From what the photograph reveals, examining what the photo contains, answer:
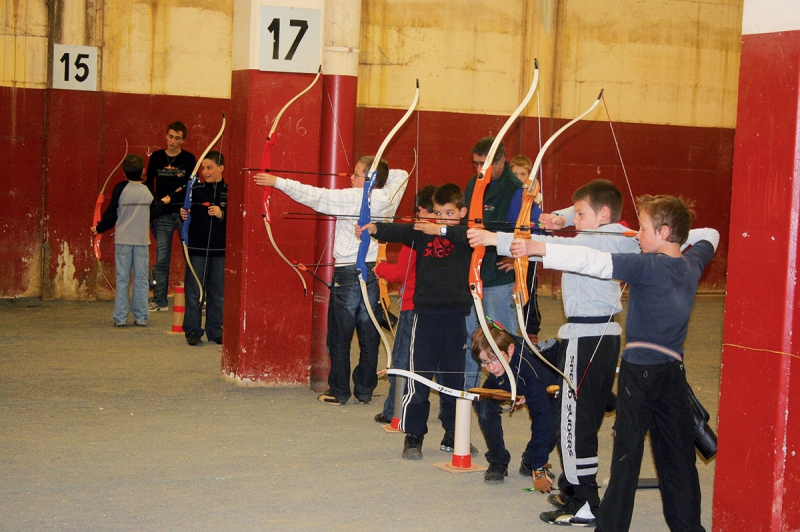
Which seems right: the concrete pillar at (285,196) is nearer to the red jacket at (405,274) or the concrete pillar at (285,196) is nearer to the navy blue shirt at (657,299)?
the red jacket at (405,274)

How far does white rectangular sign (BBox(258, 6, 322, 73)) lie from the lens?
5547mm

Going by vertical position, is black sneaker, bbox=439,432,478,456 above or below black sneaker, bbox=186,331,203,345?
below

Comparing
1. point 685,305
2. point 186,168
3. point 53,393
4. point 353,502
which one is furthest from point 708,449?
point 186,168

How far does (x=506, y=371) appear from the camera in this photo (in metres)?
Result: 3.80

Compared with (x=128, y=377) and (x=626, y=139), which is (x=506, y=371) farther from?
(x=626, y=139)

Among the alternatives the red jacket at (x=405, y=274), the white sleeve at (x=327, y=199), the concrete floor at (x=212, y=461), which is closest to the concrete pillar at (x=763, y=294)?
the concrete floor at (x=212, y=461)

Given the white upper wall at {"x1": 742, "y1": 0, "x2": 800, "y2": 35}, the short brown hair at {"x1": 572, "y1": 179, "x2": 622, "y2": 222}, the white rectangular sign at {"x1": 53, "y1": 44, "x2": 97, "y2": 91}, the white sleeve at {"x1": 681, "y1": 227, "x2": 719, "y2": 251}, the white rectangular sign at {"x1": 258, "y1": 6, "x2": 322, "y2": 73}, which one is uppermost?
the white rectangular sign at {"x1": 53, "y1": 44, "x2": 97, "y2": 91}

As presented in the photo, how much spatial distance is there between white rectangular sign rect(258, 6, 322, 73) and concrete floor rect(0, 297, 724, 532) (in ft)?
6.40

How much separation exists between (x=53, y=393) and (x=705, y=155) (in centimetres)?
819

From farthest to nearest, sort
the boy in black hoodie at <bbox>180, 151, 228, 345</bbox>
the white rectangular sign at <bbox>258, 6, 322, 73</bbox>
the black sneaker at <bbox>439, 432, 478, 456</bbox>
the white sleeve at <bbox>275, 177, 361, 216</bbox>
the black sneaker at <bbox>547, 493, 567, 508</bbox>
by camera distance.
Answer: the boy in black hoodie at <bbox>180, 151, 228, 345</bbox> < the white rectangular sign at <bbox>258, 6, 322, 73</bbox> < the white sleeve at <bbox>275, 177, 361, 216</bbox> < the black sneaker at <bbox>439, 432, 478, 456</bbox> < the black sneaker at <bbox>547, 493, 567, 508</bbox>

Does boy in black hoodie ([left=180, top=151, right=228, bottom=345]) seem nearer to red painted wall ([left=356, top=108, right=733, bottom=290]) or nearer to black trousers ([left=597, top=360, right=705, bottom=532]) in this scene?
red painted wall ([left=356, top=108, right=733, bottom=290])

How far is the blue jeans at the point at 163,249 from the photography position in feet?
27.9

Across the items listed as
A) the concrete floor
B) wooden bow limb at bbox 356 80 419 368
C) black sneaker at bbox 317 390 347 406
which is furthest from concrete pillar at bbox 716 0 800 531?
black sneaker at bbox 317 390 347 406

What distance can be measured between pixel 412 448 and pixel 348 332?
1.14m
